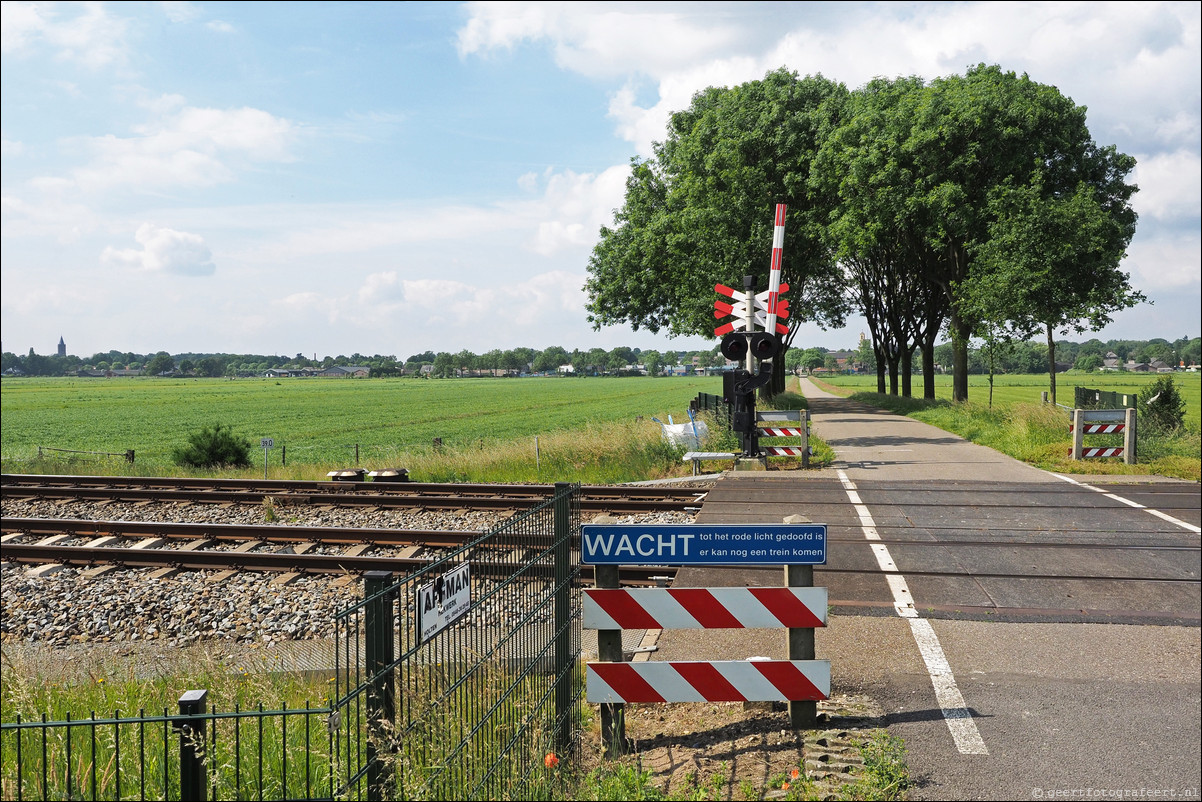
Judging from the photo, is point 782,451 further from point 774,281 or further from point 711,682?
point 711,682

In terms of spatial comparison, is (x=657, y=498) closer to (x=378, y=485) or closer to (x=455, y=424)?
(x=378, y=485)

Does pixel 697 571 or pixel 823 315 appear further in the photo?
pixel 823 315

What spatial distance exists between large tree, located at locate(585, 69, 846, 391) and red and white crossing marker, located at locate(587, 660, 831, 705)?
19.4 m

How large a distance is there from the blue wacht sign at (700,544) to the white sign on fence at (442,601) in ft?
3.25

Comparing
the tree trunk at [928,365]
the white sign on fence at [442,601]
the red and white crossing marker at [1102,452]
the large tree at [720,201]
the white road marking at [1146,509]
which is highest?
the large tree at [720,201]

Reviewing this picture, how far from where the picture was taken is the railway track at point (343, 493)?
12812 millimetres

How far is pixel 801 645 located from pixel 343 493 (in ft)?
36.1

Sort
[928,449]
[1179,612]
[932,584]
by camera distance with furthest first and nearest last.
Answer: [928,449] < [932,584] < [1179,612]

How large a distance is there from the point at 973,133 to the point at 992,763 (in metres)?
24.6

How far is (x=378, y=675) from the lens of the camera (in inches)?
122

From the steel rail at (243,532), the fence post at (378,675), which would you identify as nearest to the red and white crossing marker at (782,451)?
the steel rail at (243,532)

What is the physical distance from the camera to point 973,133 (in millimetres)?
24938

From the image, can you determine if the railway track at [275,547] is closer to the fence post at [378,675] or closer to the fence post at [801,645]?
the fence post at [801,645]

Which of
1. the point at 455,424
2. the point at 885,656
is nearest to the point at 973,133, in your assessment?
the point at 885,656
